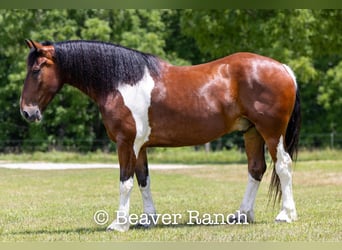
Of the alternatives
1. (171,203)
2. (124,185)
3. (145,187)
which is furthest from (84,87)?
(171,203)

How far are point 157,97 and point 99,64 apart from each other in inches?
29.6

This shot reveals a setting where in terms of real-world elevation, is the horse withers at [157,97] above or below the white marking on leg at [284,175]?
above

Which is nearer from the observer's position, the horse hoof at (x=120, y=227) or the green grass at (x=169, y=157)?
the horse hoof at (x=120, y=227)

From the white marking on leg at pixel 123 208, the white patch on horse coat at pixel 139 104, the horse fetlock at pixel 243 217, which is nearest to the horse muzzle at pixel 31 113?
the white patch on horse coat at pixel 139 104

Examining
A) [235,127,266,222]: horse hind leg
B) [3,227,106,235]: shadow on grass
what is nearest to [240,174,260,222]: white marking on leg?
[235,127,266,222]: horse hind leg

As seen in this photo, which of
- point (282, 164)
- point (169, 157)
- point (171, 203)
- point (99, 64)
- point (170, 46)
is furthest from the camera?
point (170, 46)

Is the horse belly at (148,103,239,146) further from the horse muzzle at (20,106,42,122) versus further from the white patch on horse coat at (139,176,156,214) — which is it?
the horse muzzle at (20,106,42,122)

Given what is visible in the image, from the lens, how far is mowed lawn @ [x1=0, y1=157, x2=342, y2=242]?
8188mm

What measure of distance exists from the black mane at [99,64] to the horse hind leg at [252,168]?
157 cm

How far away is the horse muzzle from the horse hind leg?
2.47 m

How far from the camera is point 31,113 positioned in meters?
8.54

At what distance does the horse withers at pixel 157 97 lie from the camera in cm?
851

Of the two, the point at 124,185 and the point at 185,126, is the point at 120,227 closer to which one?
the point at 124,185

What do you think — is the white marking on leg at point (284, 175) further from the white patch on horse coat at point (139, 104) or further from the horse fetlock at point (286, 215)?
the white patch on horse coat at point (139, 104)
